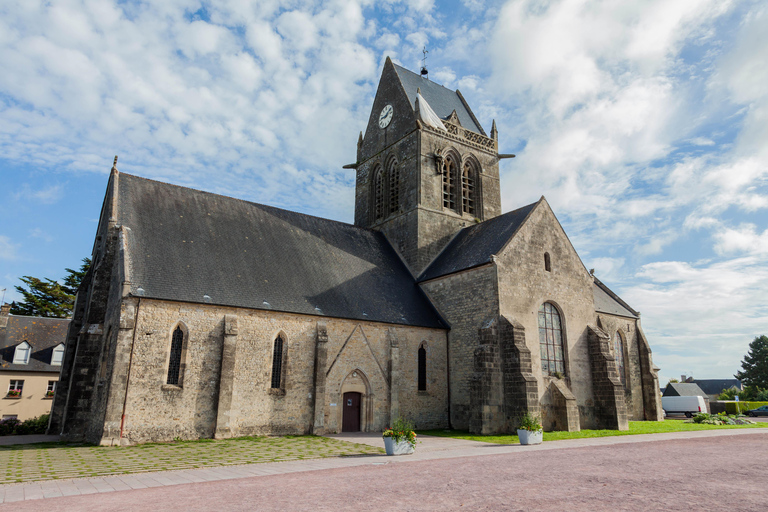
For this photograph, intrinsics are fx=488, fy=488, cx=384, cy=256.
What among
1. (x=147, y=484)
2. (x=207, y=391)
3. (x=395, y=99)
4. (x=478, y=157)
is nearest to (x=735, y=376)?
(x=478, y=157)

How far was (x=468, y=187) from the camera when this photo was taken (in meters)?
31.0

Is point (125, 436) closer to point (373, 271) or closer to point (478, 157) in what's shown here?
point (373, 271)

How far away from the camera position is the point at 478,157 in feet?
103

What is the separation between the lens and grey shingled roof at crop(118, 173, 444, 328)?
18855 millimetres

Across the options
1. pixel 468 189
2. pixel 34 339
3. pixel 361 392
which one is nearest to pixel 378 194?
pixel 468 189

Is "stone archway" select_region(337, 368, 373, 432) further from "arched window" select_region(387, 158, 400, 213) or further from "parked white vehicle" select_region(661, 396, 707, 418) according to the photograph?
"parked white vehicle" select_region(661, 396, 707, 418)

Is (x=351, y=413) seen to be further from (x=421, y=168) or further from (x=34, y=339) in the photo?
(x=34, y=339)

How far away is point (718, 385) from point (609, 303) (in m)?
55.1

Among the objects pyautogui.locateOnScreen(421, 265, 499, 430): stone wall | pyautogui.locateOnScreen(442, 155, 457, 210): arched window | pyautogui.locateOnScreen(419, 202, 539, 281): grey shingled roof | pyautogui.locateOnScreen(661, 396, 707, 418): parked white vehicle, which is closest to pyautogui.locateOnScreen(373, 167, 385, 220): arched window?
pyautogui.locateOnScreen(442, 155, 457, 210): arched window

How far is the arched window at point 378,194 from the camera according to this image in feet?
103

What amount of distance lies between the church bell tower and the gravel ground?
1678 cm

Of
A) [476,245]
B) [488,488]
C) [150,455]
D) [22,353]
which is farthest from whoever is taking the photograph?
[22,353]

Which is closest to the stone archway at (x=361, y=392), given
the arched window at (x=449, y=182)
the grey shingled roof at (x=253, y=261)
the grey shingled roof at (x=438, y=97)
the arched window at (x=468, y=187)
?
the grey shingled roof at (x=253, y=261)

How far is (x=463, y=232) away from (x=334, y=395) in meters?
12.9
